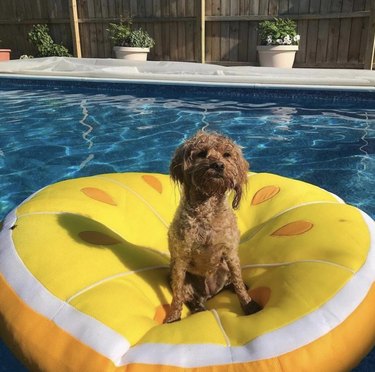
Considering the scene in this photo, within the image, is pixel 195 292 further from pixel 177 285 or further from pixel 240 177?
pixel 240 177

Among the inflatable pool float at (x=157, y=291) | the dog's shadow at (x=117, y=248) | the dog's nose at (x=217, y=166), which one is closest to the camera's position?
the inflatable pool float at (x=157, y=291)

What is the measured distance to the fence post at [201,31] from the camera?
1340 cm

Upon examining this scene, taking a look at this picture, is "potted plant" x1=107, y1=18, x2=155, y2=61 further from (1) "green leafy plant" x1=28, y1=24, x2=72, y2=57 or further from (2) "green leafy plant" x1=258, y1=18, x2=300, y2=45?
(2) "green leafy plant" x1=258, y1=18, x2=300, y2=45

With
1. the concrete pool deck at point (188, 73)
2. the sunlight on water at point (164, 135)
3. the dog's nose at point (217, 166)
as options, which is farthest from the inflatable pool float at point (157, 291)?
the concrete pool deck at point (188, 73)

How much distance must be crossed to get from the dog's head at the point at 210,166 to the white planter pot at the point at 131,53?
12.1 meters

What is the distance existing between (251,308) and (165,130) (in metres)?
5.68

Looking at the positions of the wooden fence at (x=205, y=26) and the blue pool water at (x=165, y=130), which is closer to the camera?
the blue pool water at (x=165, y=130)

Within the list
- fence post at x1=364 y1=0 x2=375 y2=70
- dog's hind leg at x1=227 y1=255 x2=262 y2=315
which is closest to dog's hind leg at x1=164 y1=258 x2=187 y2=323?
dog's hind leg at x1=227 y1=255 x2=262 y2=315

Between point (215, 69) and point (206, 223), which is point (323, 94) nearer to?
point (215, 69)

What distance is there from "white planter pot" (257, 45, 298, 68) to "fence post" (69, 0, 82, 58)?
7019 millimetres

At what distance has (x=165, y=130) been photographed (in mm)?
7938

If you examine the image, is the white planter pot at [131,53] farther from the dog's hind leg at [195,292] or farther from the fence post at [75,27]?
the dog's hind leg at [195,292]

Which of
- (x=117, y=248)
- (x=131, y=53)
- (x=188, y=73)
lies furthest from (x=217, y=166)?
(x=131, y=53)

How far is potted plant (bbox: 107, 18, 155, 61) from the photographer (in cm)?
1388
